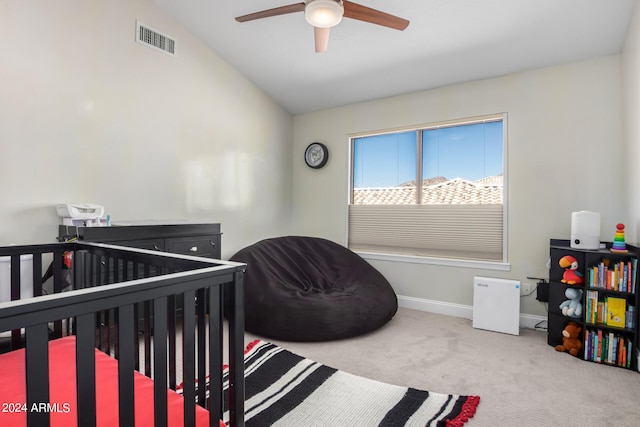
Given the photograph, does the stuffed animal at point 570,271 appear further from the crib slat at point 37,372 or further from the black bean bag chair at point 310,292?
the crib slat at point 37,372

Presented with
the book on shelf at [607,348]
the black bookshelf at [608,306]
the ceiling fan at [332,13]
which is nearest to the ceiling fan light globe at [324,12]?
the ceiling fan at [332,13]

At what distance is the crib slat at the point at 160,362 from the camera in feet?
2.73

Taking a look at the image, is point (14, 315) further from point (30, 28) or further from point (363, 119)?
point (363, 119)

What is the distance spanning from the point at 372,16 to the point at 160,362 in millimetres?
2188

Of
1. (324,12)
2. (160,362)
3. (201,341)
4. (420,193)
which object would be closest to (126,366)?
(160,362)

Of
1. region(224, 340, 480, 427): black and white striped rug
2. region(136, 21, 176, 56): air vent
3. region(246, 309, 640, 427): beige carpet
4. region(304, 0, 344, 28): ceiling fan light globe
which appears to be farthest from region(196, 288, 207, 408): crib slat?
region(136, 21, 176, 56): air vent

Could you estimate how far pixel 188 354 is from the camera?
930 millimetres

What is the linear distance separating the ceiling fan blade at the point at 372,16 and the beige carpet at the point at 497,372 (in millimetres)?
2270

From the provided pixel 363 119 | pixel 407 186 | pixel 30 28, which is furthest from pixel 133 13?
pixel 407 186

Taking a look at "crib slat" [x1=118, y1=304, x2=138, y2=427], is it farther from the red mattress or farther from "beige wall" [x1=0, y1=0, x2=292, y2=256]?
"beige wall" [x1=0, y1=0, x2=292, y2=256]

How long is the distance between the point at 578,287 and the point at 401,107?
238 cm

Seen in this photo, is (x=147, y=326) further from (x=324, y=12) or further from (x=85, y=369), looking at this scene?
(x=324, y=12)

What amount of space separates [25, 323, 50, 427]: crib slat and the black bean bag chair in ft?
6.91

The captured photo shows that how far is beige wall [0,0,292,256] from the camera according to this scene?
2.31m
